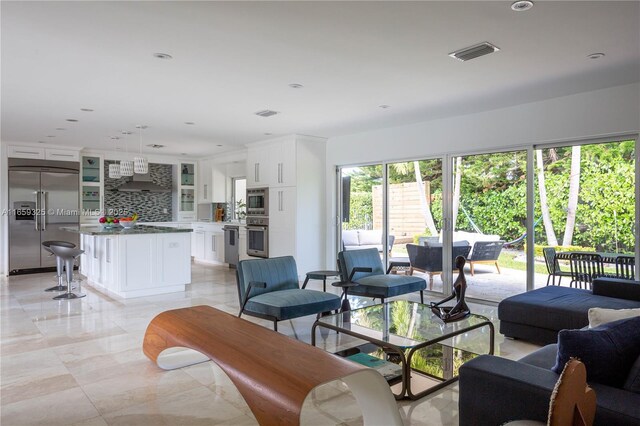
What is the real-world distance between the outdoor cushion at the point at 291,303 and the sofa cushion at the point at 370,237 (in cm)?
307

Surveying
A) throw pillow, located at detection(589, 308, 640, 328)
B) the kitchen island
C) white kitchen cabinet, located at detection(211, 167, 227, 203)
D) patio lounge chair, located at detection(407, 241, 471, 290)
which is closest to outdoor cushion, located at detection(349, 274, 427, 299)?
patio lounge chair, located at detection(407, 241, 471, 290)

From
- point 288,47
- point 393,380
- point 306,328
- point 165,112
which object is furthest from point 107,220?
point 393,380

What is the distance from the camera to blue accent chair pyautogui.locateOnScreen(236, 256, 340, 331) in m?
3.58

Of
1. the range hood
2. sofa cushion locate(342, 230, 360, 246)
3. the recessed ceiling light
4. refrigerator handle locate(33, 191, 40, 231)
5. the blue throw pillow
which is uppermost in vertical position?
the recessed ceiling light

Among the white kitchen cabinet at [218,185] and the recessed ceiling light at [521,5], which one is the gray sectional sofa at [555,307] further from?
the white kitchen cabinet at [218,185]

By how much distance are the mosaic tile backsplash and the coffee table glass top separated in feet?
25.3

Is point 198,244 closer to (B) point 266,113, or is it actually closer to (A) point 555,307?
(B) point 266,113

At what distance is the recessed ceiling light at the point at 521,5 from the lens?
2521 millimetres

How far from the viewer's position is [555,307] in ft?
11.7

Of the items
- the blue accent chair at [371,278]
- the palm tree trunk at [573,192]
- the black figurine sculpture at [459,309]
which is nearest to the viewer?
the black figurine sculpture at [459,309]

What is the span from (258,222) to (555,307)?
5.38m

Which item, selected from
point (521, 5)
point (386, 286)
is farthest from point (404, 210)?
point (521, 5)

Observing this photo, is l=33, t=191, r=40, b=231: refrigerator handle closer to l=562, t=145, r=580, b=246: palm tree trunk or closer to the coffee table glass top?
the coffee table glass top

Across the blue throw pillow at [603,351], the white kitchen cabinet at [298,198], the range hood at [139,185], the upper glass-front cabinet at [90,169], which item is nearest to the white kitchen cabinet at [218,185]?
the range hood at [139,185]
